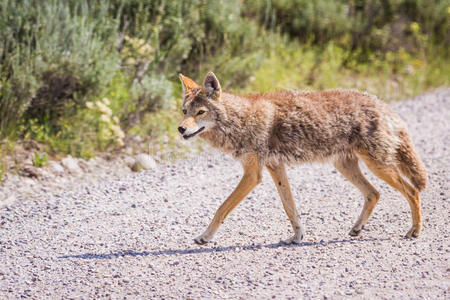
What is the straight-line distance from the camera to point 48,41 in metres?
7.49

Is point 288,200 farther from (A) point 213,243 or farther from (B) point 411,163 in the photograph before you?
(B) point 411,163

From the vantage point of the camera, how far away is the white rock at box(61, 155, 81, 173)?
7266mm

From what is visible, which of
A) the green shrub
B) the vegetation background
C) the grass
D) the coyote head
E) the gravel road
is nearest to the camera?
the gravel road

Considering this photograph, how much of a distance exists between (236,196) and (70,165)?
321 centimetres

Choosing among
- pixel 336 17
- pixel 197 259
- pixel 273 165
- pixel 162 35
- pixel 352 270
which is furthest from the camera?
pixel 336 17

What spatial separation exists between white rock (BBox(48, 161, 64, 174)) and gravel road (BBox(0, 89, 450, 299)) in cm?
112

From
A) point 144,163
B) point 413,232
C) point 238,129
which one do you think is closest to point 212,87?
point 238,129

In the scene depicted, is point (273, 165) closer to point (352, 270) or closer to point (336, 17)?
point (352, 270)

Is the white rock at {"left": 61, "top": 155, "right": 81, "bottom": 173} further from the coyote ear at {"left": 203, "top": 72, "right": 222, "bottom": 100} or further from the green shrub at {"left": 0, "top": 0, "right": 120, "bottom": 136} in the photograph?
the coyote ear at {"left": 203, "top": 72, "right": 222, "bottom": 100}

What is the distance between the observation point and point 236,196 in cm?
488

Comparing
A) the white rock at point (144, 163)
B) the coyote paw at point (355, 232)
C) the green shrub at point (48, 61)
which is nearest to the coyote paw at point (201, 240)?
the coyote paw at point (355, 232)

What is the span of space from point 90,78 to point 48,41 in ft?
2.36

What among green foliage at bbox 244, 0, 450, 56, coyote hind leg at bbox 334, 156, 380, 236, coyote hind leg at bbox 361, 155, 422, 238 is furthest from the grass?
coyote hind leg at bbox 361, 155, 422, 238

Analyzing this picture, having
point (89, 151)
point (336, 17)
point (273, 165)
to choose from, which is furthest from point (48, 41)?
point (336, 17)
